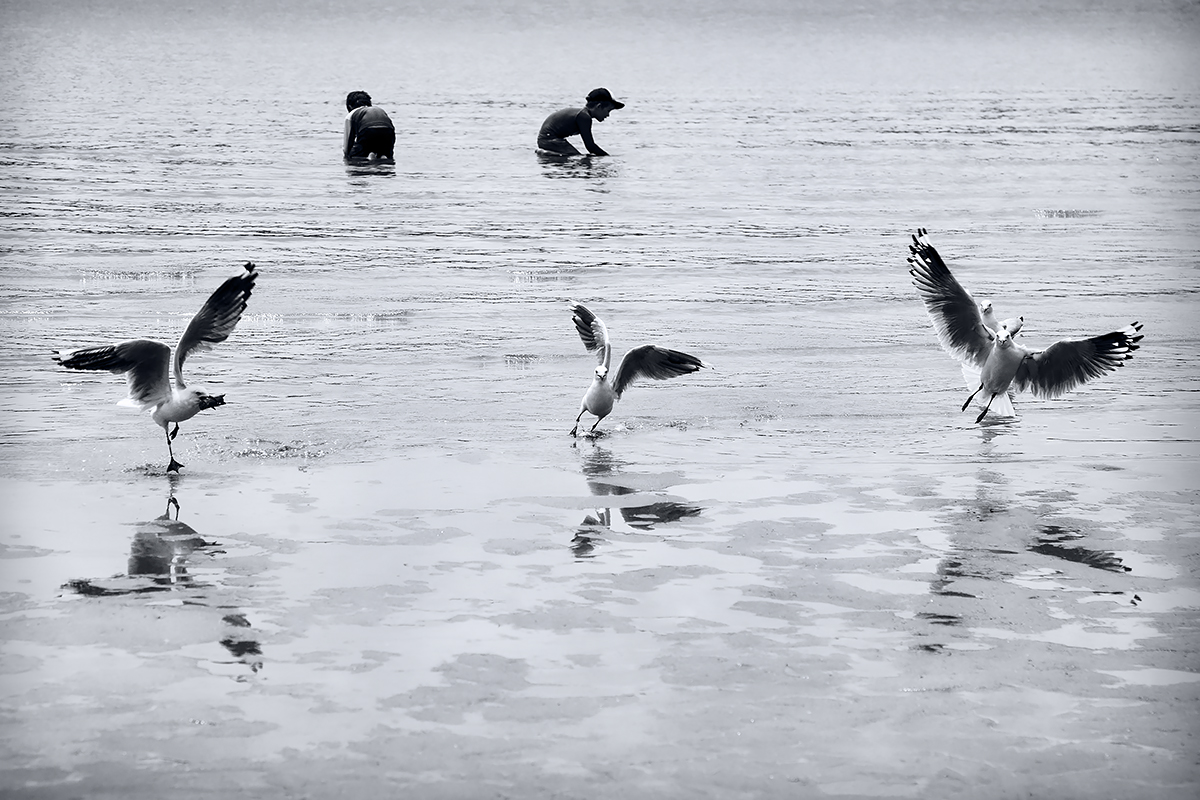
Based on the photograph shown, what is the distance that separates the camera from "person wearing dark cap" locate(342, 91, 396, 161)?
78.9 ft

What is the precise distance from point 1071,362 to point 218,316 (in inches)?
200

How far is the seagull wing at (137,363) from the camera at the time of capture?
845 cm

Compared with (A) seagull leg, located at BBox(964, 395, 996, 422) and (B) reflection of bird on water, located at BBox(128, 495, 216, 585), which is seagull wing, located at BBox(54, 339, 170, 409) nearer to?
(B) reflection of bird on water, located at BBox(128, 495, 216, 585)

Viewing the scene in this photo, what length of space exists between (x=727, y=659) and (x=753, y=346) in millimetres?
6361

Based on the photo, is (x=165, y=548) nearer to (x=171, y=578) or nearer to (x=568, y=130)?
(x=171, y=578)

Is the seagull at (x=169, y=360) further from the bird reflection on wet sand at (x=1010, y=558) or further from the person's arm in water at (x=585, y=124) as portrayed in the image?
the person's arm in water at (x=585, y=124)

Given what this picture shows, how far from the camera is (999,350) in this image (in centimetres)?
962

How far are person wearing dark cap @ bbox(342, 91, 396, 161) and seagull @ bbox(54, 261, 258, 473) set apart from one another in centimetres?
1579

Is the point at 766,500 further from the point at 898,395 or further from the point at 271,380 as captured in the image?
the point at 271,380

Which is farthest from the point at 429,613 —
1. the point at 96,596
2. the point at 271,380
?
the point at 271,380

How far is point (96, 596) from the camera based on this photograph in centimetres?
649

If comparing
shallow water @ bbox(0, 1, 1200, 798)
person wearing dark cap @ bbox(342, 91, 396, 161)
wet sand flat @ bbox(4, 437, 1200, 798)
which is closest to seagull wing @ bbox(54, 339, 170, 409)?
shallow water @ bbox(0, 1, 1200, 798)

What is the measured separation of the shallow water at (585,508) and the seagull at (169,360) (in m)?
0.36

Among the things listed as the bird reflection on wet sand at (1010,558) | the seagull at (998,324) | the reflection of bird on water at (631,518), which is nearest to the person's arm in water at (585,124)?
the seagull at (998,324)
